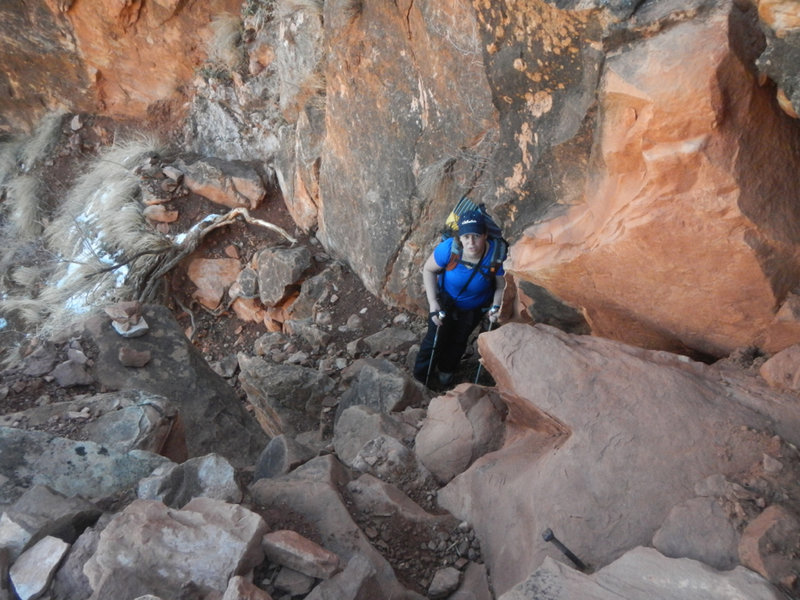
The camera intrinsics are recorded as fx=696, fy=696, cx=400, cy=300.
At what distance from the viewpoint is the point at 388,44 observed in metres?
6.14

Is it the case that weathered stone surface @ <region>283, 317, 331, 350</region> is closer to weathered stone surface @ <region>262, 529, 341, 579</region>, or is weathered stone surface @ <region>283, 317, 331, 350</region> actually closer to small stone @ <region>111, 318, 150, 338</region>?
small stone @ <region>111, 318, 150, 338</region>

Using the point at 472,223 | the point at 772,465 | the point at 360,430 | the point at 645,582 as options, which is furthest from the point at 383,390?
the point at 645,582

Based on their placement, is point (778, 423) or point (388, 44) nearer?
point (778, 423)

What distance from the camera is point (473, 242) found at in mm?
4941

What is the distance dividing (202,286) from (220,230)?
769 mm

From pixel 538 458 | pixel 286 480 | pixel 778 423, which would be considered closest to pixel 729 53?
pixel 778 423

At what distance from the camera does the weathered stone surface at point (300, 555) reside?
2.85m

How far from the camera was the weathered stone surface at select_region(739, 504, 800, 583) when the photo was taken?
7.57ft

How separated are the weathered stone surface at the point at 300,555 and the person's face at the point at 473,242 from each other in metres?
2.58

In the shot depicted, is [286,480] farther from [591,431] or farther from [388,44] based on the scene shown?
[388,44]

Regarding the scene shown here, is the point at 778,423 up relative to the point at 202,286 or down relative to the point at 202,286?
up

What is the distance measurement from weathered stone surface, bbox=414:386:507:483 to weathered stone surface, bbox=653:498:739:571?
4.75 ft

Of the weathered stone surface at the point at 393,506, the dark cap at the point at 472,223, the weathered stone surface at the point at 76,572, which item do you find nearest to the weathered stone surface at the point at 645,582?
the weathered stone surface at the point at 393,506

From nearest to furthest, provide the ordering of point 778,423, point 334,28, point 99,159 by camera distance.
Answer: point 778,423 → point 334,28 → point 99,159
